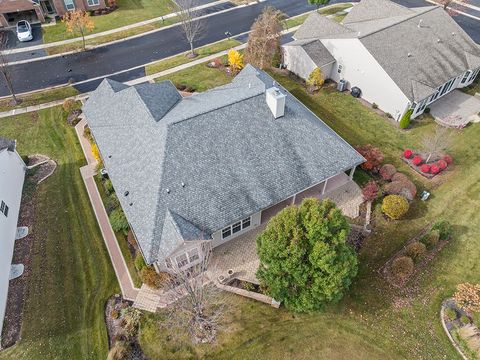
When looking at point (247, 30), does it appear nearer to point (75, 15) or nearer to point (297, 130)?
point (75, 15)

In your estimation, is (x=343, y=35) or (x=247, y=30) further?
(x=247, y=30)

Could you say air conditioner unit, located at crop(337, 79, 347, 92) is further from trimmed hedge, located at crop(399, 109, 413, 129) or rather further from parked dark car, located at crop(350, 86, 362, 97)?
trimmed hedge, located at crop(399, 109, 413, 129)

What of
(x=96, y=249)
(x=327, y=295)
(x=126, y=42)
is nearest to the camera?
(x=327, y=295)

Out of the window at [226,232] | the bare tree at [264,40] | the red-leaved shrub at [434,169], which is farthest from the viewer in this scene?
the bare tree at [264,40]

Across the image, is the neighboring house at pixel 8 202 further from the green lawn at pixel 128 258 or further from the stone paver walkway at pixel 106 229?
the green lawn at pixel 128 258

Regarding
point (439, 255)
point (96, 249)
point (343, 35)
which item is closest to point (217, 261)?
point (96, 249)

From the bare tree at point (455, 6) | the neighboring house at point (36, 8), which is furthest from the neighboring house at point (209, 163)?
the bare tree at point (455, 6)
